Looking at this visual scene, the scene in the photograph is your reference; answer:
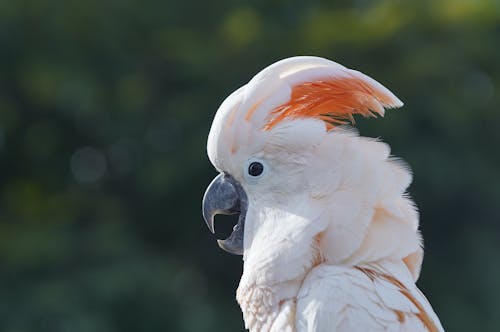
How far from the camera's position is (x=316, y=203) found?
2045mm

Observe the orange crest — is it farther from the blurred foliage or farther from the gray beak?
the blurred foliage

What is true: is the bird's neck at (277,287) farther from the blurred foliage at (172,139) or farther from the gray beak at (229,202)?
the blurred foliage at (172,139)

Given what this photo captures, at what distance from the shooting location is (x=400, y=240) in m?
2.05

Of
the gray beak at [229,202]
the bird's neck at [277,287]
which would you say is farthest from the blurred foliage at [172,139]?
the bird's neck at [277,287]

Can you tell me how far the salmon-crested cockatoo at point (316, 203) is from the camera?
6.47 feet

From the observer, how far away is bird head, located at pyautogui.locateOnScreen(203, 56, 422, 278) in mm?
2021

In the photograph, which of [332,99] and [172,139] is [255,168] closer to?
[332,99]

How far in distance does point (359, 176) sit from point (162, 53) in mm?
3759

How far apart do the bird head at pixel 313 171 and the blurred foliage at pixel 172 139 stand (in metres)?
2.96

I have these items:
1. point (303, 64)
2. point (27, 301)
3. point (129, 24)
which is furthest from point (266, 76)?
point (129, 24)

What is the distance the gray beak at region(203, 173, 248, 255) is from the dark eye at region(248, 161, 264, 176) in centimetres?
7

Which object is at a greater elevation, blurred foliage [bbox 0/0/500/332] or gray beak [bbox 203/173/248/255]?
gray beak [bbox 203/173/248/255]

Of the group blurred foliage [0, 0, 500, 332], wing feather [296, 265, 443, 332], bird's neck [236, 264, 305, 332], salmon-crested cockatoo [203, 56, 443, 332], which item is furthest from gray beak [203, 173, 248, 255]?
blurred foliage [0, 0, 500, 332]

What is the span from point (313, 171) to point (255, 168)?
0.14m
